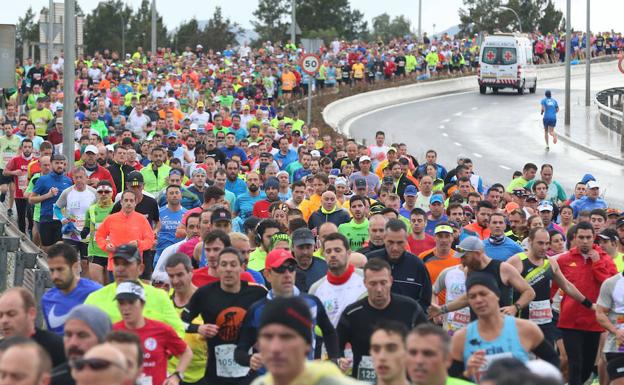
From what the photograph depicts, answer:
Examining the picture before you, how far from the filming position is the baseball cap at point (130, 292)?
9.30 metres

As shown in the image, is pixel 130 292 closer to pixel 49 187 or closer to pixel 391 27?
pixel 49 187

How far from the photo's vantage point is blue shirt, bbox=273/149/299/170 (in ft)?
81.0

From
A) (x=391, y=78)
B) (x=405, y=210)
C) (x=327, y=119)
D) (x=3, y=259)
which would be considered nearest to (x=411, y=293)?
(x=3, y=259)

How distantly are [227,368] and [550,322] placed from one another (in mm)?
4048

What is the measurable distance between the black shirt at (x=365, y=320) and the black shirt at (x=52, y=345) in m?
2.11

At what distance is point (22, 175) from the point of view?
850 inches

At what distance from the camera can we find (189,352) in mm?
9711

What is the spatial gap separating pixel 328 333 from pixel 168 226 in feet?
24.9

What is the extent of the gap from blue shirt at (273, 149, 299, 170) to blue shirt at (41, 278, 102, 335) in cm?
1420

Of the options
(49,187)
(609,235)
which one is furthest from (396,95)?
(609,235)

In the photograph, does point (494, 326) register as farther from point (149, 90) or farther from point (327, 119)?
point (327, 119)

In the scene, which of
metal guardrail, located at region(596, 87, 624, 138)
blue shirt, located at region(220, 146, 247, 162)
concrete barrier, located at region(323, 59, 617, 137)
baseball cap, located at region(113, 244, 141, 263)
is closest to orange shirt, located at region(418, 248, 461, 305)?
baseball cap, located at region(113, 244, 141, 263)

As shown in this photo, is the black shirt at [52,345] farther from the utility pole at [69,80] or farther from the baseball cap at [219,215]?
the utility pole at [69,80]

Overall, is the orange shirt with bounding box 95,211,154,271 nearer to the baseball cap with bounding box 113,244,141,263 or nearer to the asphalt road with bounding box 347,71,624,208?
the baseball cap with bounding box 113,244,141,263
